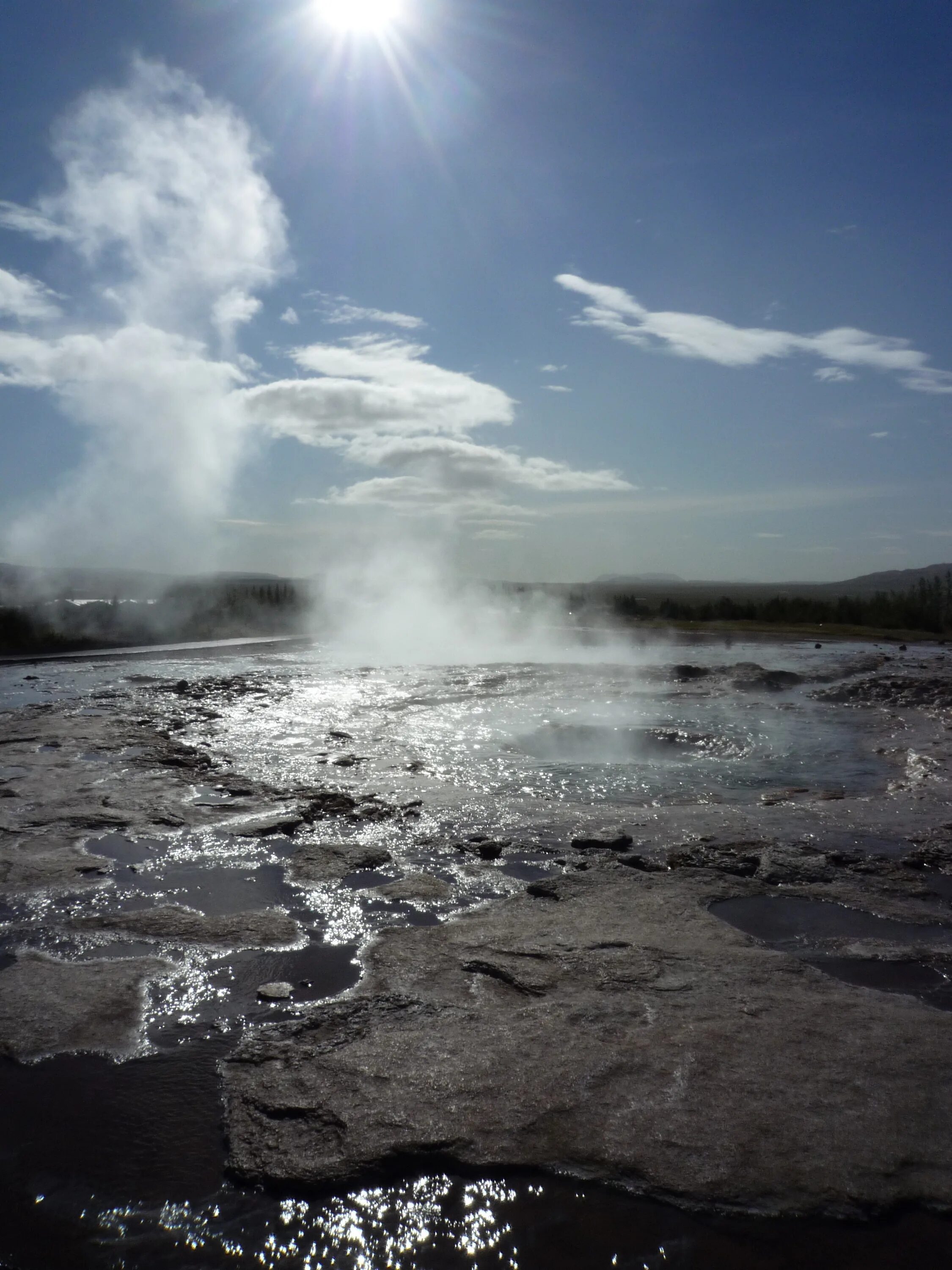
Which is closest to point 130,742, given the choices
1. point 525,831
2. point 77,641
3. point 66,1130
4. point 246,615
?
point 525,831

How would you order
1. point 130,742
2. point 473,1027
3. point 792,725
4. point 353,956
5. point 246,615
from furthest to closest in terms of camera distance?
point 246,615 → point 792,725 → point 130,742 → point 353,956 → point 473,1027

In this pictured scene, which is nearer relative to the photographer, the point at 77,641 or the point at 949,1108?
the point at 949,1108

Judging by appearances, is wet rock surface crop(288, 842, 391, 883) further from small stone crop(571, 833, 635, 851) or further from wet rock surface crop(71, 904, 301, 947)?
small stone crop(571, 833, 635, 851)

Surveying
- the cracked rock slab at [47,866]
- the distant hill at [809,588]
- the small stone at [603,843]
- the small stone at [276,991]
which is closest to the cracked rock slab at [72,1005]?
the small stone at [276,991]

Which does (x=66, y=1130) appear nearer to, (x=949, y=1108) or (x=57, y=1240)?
(x=57, y=1240)

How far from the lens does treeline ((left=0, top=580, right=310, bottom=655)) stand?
22.1 metres

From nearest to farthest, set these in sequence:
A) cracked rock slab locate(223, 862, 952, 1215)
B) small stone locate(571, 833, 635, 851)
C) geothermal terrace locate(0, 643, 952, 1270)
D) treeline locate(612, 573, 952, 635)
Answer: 1. geothermal terrace locate(0, 643, 952, 1270)
2. cracked rock slab locate(223, 862, 952, 1215)
3. small stone locate(571, 833, 635, 851)
4. treeline locate(612, 573, 952, 635)

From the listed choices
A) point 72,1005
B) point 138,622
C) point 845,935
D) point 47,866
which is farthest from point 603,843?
point 138,622

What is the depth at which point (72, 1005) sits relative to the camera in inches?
137

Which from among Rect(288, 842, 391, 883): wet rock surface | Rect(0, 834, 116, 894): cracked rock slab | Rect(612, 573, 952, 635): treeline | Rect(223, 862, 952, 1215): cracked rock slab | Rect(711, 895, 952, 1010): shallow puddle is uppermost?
Rect(612, 573, 952, 635): treeline

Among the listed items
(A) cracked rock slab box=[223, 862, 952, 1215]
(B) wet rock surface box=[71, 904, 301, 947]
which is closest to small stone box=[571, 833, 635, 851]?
(A) cracked rock slab box=[223, 862, 952, 1215]

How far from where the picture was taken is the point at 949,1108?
2727 mm

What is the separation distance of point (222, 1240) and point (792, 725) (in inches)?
359

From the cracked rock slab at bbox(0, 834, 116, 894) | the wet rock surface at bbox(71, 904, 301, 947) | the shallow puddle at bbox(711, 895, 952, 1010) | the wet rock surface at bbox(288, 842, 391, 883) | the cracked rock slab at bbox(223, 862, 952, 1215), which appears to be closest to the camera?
the cracked rock slab at bbox(223, 862, 952, 1215)
